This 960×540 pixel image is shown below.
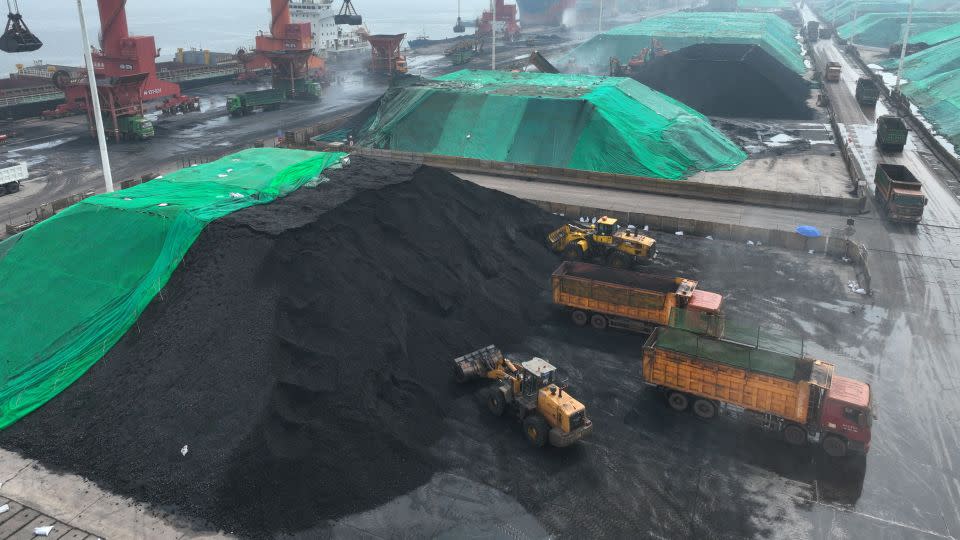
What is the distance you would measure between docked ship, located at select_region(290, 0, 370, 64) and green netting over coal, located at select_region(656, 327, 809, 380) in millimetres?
86835

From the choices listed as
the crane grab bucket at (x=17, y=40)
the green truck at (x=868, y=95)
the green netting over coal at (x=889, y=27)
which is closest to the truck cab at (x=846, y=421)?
the crane grab bucket at (x=17, y=40)

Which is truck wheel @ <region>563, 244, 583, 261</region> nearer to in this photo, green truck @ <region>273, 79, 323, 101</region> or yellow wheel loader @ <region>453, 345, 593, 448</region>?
yellow wheel loader @ <region>453, 345, 593, 448</region>

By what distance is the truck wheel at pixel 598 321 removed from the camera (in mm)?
24344

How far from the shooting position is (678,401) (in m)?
19.5

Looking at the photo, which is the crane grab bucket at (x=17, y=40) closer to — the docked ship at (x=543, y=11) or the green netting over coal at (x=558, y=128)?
the green netting over coal at (x=558, y=128)

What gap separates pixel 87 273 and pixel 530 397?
15.7 m

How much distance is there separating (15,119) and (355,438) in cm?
6351

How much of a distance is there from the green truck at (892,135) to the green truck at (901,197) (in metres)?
13.1

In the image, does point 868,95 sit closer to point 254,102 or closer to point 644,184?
point 644,184

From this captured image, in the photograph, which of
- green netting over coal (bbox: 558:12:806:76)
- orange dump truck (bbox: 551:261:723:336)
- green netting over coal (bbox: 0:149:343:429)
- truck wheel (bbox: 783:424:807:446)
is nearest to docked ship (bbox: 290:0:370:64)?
green netting over coal (bbox: 558:12:806:76)

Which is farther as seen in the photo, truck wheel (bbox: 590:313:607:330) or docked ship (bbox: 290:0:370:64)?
docked ship (bbox: 290:0:370:64)

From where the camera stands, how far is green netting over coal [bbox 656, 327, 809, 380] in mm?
18109

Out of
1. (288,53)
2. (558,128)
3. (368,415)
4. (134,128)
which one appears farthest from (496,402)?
(288,53)

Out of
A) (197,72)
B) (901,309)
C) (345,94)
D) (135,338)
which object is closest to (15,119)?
(197,72)
